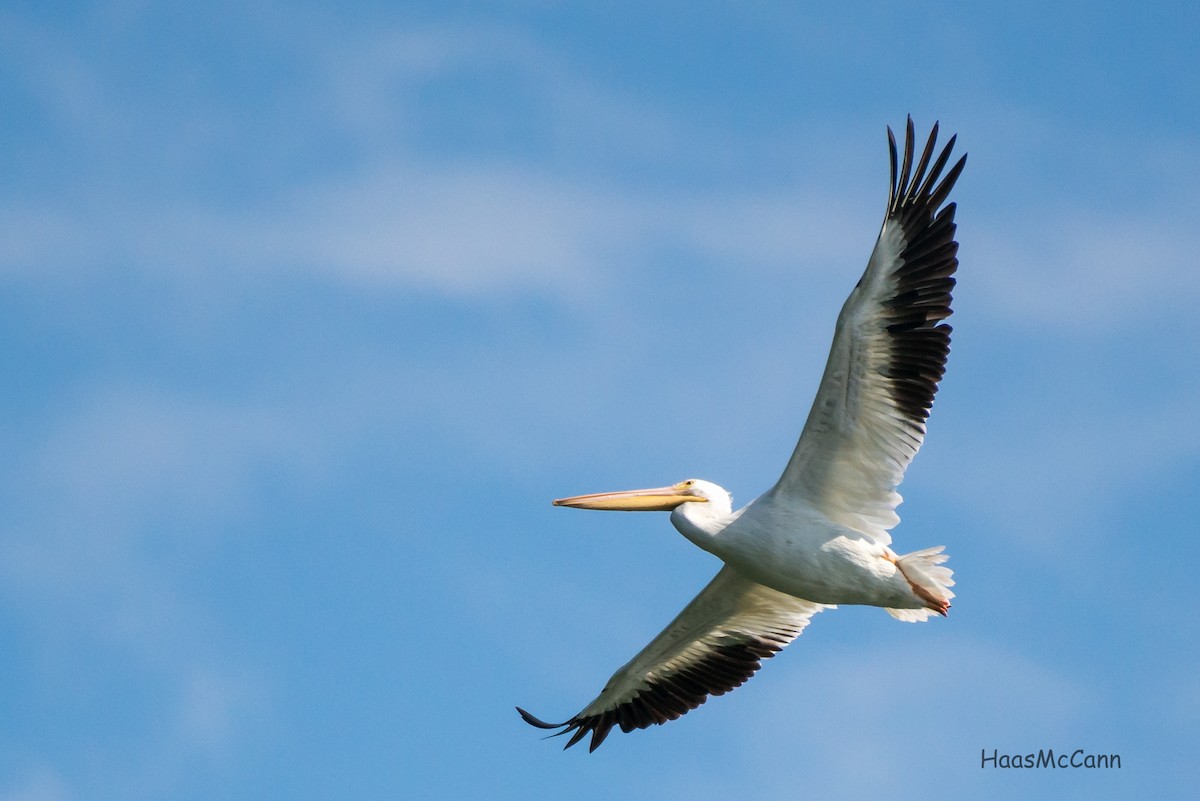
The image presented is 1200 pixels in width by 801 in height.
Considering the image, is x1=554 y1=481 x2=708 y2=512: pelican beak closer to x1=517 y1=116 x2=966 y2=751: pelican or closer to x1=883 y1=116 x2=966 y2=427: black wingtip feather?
x1=517 y1=116 x2=966 y2=751: pelican

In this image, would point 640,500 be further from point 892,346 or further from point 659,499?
point 892,346

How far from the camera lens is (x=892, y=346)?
11578 millimetres

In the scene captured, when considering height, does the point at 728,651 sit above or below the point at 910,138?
below

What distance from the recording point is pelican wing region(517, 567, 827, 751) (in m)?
13.8

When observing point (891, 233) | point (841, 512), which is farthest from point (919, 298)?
point (841, 512)

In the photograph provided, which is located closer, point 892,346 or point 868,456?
point 892,346

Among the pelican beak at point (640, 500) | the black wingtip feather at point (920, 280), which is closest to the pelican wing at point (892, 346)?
the black wingtip feather at point (920, 280)

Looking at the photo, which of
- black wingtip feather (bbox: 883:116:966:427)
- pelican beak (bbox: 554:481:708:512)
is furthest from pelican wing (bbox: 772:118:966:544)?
pelican beak (bbox: 554:481:708:512)

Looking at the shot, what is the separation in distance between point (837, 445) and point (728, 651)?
9.04 ft

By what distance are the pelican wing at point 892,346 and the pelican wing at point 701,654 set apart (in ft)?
6.35

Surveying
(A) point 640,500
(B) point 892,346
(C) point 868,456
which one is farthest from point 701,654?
(B) point 892,346

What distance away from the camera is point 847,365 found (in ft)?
38.3

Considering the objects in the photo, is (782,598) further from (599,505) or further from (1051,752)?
(1051,752)

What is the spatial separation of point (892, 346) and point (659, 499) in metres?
2.77
